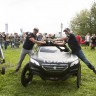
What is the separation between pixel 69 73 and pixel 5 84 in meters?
2.27

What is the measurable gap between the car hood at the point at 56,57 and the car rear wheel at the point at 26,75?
0.44 meters

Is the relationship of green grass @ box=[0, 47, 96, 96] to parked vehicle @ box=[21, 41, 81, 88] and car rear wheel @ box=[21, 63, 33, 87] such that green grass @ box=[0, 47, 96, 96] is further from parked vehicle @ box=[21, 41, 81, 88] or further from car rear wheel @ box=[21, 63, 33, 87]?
parked vehicle @ box=[21, 41, 81, 88]

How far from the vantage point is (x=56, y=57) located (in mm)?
10672

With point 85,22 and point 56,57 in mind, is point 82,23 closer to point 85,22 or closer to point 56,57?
point 85,22

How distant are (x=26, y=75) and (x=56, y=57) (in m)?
1.25

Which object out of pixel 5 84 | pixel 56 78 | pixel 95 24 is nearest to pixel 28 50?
pixel 5 84

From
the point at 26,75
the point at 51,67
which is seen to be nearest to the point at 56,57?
the point at 51,67

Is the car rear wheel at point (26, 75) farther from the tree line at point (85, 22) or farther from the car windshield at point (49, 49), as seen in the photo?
the tree line at point (85, 22)

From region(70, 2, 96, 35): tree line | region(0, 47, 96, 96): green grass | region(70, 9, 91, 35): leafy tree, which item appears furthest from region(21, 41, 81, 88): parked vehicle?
region(70, 9, 91, 35): leafy tree

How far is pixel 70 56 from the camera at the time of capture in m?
10.9

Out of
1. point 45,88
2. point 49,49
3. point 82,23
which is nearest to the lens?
point 45,88

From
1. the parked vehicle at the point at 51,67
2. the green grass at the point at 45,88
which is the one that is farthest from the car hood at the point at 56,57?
the green grass at the point at 45,88

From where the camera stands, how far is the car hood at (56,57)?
10266 mm

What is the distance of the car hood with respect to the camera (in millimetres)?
10266
